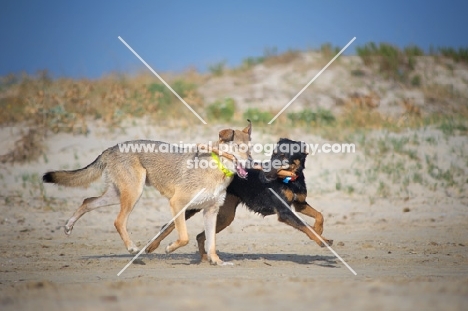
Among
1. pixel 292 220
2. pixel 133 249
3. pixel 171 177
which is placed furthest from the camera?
pixel 171 177

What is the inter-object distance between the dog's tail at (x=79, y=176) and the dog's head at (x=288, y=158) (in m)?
2.46

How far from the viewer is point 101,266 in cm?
914

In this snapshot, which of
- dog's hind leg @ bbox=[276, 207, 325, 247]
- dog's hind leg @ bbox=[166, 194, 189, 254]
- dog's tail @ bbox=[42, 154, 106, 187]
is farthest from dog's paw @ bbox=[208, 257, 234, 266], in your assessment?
dog's tail @ bbox=[42, 154, 106, 187]

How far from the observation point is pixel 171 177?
9836 millimetres

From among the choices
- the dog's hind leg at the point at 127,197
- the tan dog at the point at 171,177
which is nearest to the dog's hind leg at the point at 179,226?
the tan dog at the point at 171,177

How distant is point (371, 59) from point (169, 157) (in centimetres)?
1437

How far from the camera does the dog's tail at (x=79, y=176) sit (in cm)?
1034

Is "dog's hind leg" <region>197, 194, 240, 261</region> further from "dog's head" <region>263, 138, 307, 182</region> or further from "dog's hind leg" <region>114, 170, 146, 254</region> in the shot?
"dog's hind leg" <region>114, 170, 146, 254</region>

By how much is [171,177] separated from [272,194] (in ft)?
4.57

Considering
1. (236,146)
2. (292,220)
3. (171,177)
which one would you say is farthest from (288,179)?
(171,177)

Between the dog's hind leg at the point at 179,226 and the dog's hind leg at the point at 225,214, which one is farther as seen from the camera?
the dog's hind leg at the point at 225,214

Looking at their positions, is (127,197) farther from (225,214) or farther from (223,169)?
(223,169)

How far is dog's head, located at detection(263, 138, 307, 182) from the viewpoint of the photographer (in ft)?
32.1

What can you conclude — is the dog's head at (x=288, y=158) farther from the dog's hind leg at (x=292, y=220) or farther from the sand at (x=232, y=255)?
the sand at (x=232, y=255)
